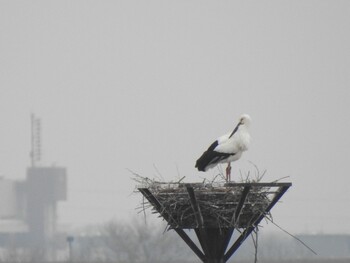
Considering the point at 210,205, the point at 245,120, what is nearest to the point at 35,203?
the point at 245,120

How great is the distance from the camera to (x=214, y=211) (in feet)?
51.8

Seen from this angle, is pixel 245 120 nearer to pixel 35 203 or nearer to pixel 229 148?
pixel 229 148

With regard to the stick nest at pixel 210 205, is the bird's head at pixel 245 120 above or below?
above

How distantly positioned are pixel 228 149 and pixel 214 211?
3.09m

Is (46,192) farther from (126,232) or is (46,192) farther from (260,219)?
Answer: (260,219)

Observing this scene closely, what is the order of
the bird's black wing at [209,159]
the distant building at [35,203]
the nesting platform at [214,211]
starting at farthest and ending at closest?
1. the distant building at [35,203]
2. the bird's black wing at [209,159]
3. the nesting platform at [214,211]

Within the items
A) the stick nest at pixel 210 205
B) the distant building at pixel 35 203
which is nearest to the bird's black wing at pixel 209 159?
the stick nest at pixel 210 205

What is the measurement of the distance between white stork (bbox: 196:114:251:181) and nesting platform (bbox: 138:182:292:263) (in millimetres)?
2598

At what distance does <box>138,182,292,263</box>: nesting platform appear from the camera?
51.8 feet

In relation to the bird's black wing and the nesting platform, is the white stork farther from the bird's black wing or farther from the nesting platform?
the nesting platform

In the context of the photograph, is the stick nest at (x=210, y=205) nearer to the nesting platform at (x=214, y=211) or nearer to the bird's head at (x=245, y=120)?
the nesting platform at (x=214, y=211)

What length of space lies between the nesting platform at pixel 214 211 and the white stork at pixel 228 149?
2.60 meters

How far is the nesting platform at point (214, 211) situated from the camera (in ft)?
51.8

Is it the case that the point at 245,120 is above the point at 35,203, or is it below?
below
